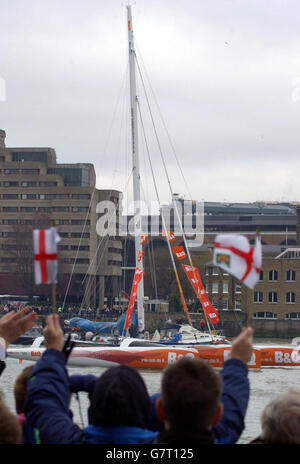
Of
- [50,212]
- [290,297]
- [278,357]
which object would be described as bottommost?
[290,297]

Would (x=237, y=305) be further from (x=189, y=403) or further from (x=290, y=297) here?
(x=189, y=403)

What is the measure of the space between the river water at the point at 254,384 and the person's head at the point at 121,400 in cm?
1080

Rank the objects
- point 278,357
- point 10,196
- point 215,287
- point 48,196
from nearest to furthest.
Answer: point 278,357 < point 215,287 < point 48,196 < point 10,196

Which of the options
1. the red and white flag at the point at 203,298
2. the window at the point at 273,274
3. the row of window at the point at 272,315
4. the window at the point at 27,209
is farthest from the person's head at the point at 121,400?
the window at the point at 27,209

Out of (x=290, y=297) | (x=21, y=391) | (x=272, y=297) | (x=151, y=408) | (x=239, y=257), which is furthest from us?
(x=290, y=297)

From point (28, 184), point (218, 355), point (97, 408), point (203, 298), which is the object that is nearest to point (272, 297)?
point (28, 184)

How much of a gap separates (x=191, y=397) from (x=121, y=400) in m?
0.31

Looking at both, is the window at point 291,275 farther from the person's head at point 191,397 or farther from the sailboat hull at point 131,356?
the person's head at point 191,397

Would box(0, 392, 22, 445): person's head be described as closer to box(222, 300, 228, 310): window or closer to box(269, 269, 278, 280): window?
box(222, 300, 228, 310): window

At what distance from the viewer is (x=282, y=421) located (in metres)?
3.16

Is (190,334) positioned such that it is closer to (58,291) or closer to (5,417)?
(5,417)

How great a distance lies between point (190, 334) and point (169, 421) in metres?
31.8

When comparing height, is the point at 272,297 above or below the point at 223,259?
below

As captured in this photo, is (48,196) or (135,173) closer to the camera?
(135,173)
